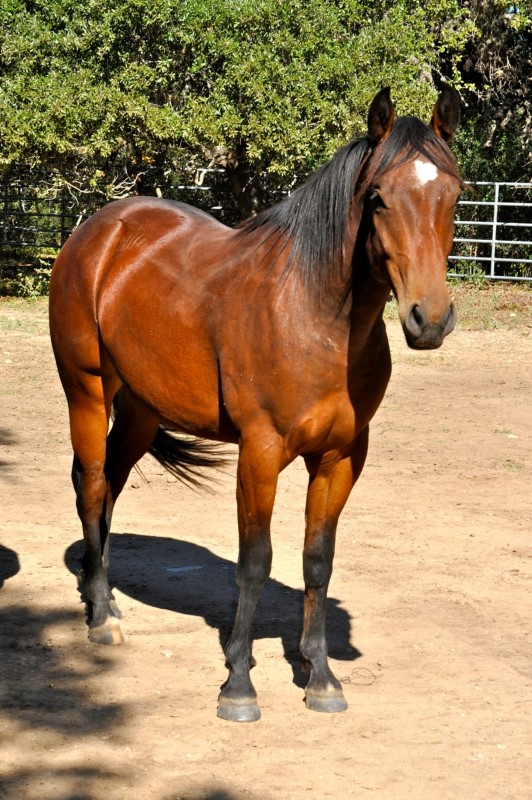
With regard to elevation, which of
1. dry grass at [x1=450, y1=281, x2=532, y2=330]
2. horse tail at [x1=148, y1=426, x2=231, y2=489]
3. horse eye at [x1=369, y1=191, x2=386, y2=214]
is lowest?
dry grass at [x1=450, y1=281, x2=532, y2=330]

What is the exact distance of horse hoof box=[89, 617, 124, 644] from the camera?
4465 mm

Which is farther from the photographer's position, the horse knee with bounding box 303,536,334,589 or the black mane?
the horse knee with bounding box 303,536,334,589

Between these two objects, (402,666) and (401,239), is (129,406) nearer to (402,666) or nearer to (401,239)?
(402,666)

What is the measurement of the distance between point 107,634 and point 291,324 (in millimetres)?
1679

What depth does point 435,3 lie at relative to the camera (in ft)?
53.1

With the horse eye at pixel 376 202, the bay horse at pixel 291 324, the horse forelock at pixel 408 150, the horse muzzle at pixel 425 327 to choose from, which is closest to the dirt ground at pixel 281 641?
the bay horse at pixel 291 324

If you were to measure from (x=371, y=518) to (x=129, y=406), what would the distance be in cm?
189

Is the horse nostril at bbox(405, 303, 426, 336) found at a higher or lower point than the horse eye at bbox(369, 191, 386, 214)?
lower

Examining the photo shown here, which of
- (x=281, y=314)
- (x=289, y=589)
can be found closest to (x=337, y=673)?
(x=289, y=589)

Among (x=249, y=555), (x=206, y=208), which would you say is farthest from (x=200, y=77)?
(x=249, y=555)

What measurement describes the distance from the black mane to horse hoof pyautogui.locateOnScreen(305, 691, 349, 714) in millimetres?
1507

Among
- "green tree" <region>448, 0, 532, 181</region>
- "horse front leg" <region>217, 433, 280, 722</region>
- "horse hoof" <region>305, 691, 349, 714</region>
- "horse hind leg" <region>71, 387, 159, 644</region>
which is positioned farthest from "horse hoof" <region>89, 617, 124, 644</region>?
"green tree" <region>448, 0, 532, 181</region>

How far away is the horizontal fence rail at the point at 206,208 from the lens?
17.2 metres

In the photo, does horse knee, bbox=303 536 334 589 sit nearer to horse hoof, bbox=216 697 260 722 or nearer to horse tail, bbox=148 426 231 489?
horse hoof, bbox=216 697 260 722
